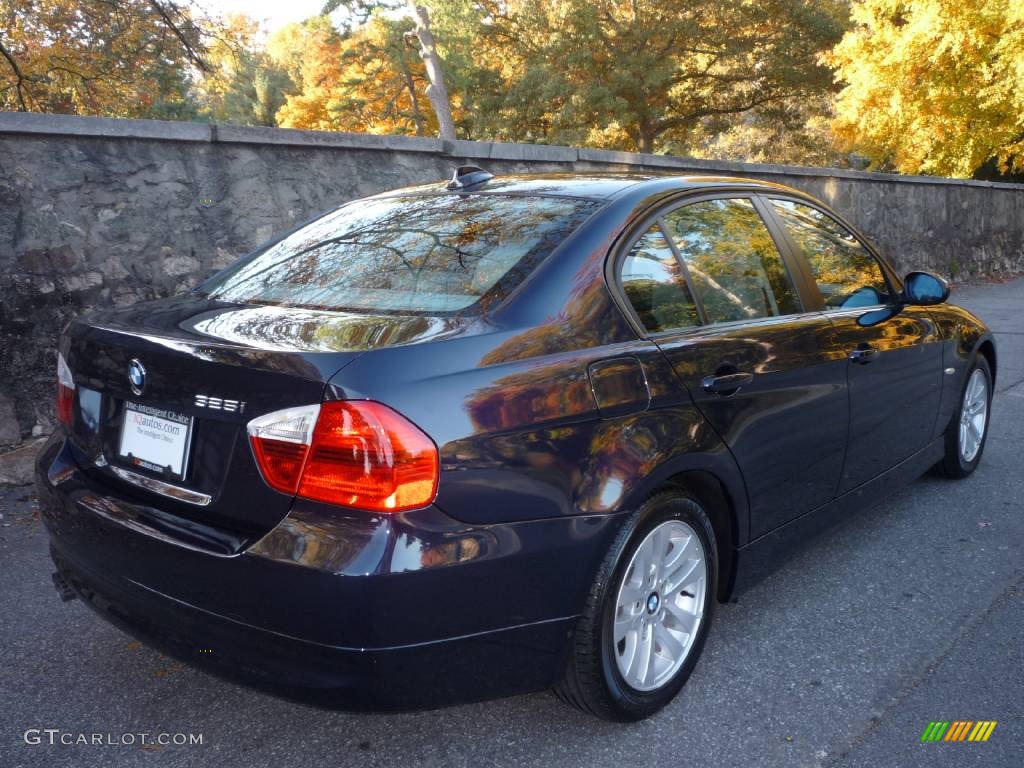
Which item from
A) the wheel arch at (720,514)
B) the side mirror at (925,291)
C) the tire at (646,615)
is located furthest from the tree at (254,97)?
the tire at (646,615)

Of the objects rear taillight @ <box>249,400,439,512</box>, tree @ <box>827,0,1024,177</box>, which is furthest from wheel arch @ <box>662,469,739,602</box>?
tree @ <box>827,0,1024,177</box>

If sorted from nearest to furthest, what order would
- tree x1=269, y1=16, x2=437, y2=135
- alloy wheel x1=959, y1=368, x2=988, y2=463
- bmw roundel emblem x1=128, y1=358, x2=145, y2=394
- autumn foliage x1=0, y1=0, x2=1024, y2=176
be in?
bmw roundel emblem x1=128, y1=358, x2=145, y2=394
alloy wheel x1=959, y1=368, x2=988, y2=463
autumn foliage x1=0, y1=0, x2=1024, y2=176
tree x1=269, y1=16, x2=437, y2=135

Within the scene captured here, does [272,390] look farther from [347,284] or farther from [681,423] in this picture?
[681,423]

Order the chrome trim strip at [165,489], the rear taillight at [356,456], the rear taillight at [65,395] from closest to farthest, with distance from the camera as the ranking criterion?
the rear taillight at [356,456], the chrome trim strip at [165,489], the rear taillight at [65,395]

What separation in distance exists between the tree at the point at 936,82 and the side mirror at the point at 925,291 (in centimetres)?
1590

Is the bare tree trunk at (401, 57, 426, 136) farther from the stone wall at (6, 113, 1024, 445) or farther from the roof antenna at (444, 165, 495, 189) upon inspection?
the roof antenna at (444, 165, 495, 189)

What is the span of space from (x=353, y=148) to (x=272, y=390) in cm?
512

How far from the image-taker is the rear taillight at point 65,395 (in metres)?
2.56

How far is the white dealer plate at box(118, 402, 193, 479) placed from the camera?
7.18 feet

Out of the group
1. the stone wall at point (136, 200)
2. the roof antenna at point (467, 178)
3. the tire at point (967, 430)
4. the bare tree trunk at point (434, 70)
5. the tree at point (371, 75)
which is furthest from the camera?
the tree at point (371, 75)

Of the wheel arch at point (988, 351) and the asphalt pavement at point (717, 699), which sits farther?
the wheel arch at point (988, 351)

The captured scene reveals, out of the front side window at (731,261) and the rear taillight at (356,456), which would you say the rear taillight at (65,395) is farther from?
the front side window at (731,261)

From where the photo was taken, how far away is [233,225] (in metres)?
Answer: 6.14

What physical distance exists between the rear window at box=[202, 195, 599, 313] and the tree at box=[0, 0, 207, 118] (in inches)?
511
